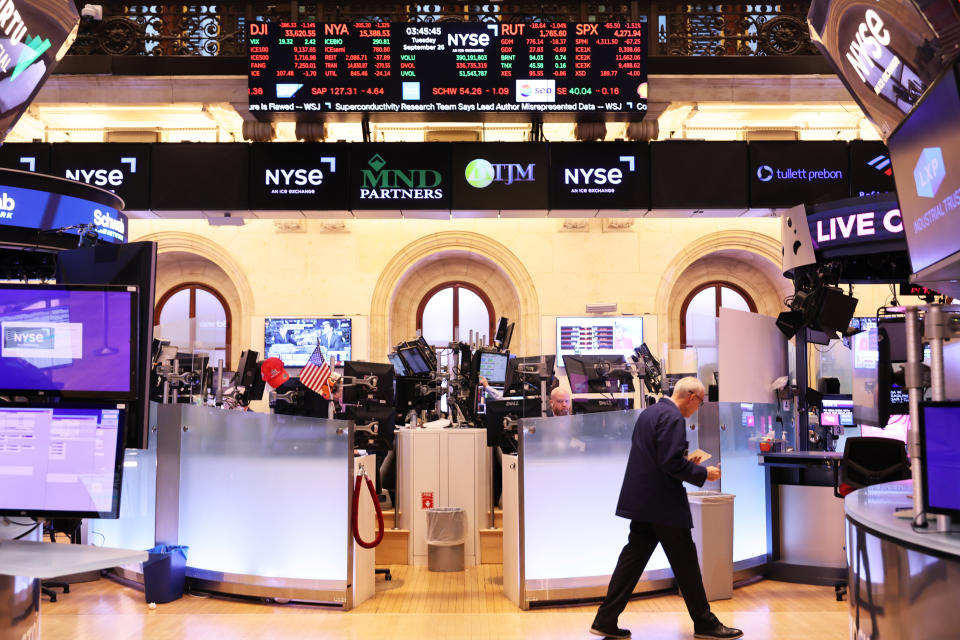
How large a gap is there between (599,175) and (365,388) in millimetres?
3582

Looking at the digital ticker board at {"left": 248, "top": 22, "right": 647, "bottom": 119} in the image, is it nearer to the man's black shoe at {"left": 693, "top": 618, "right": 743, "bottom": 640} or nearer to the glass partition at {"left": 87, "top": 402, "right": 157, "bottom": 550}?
the glass partition at {"left": 87, "top": 402, "right": 157, "bottom": 550}

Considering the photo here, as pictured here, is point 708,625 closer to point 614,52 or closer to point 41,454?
point 41,454

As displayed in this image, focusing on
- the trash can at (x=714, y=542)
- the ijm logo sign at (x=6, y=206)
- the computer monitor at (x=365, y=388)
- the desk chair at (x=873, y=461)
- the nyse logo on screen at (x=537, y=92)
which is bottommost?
the trash can at (x=714, y=542)

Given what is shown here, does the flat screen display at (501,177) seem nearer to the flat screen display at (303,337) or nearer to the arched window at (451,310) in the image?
the flat screen display at (303,337)

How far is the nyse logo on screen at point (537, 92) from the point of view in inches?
337

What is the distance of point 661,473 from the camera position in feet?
15.6

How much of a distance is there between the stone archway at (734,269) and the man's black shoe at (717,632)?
8.17 m

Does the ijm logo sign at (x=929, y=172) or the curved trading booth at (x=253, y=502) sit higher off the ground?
the ijm logo sign at (x=929, y=172)

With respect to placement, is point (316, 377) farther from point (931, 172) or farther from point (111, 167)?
point (931, 172)

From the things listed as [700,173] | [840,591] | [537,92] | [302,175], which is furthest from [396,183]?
[840,591]

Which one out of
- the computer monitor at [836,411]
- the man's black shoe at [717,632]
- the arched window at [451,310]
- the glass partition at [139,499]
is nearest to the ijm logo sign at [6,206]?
the glass partition at [139,499]

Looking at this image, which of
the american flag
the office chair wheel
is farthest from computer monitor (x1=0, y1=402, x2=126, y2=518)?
the office chair wheel

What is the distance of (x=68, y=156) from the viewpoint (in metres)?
8.76

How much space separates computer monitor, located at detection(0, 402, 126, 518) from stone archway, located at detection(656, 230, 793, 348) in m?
10.5
